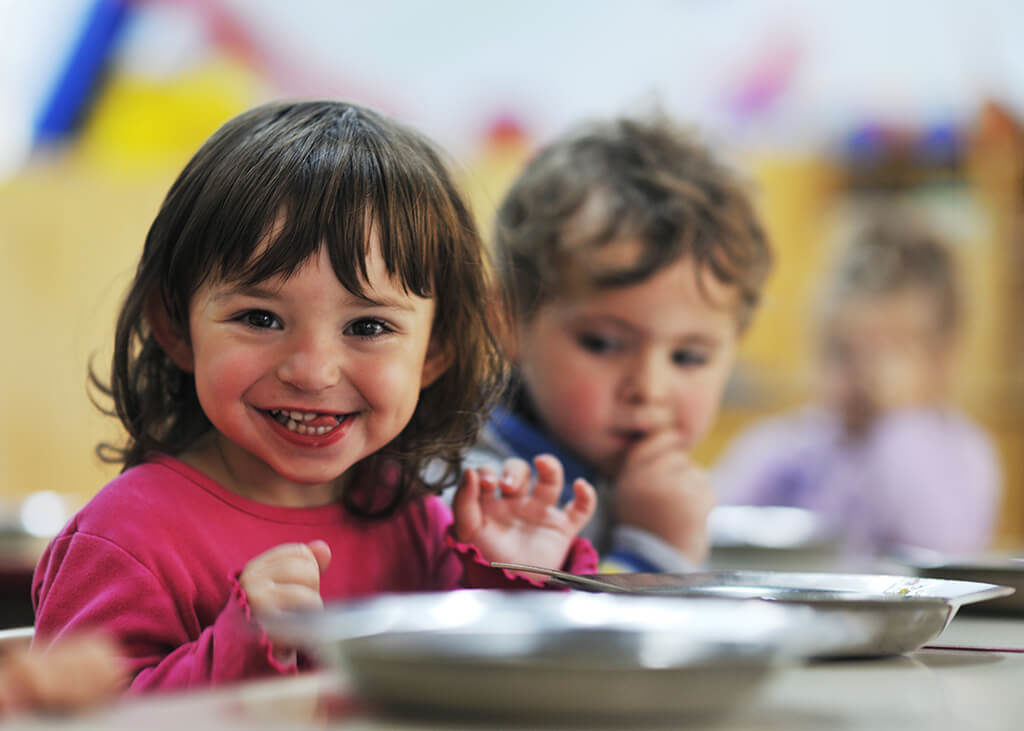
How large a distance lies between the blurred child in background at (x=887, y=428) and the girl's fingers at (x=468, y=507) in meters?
1.55

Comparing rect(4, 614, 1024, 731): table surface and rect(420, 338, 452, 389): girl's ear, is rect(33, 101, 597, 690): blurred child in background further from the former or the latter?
rect(4, 614, 1024, 731): table surface

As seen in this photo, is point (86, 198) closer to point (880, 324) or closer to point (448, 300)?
point (880, 324)

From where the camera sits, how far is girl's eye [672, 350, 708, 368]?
1.30m

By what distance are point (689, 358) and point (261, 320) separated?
1.95 feet

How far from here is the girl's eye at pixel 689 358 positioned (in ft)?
4.28

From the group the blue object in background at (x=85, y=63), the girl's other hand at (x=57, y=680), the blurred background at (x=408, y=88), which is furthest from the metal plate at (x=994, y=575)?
the blue object in background at (x=85, y=63)

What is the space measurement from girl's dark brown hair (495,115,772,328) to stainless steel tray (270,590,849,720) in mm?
792

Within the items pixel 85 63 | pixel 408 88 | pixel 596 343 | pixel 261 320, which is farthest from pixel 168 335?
pixel 85 63

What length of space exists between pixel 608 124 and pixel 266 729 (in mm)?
1163

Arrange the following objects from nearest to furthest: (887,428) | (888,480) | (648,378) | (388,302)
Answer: (388,302) < (648,378) < (888,480) < (887,428)

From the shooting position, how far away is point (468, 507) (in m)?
0.95

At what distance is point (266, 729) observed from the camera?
15.8 inches

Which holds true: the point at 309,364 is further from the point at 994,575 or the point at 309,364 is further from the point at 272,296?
the point at 994,575

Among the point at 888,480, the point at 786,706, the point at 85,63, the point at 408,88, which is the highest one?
the point at 85,63
